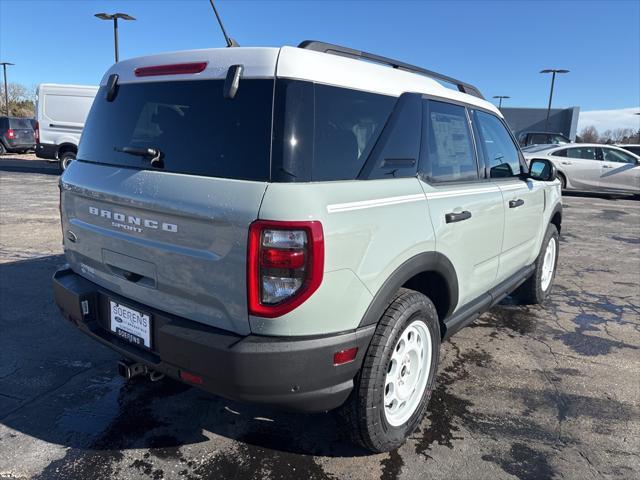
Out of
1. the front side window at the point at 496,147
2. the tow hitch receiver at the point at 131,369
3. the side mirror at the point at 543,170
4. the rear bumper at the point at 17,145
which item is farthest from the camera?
the rear bumper at the point at 17,145

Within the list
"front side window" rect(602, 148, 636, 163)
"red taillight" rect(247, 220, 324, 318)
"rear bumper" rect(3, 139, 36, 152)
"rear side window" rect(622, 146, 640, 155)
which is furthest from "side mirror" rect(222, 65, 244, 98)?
"rear bumper" rect(3, 139, 36, 152)

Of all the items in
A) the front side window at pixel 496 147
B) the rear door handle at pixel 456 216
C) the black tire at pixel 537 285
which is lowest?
the black tire at pixel 537 285

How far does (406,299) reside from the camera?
250 centimetres

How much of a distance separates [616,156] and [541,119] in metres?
42.0

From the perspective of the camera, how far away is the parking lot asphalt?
98.3 inches

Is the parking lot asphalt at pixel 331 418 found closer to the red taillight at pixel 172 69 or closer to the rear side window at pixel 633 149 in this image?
the red taillight at pixel 172 69

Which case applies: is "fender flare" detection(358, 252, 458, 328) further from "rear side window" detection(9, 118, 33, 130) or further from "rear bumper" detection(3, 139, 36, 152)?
"rear bumper" detection(3, 139, 36, 152)

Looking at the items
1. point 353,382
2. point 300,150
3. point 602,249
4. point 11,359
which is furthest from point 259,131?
point 602,249

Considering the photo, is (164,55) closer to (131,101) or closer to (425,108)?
(131,101)

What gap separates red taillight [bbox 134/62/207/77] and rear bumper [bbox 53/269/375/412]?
1173 millimetres

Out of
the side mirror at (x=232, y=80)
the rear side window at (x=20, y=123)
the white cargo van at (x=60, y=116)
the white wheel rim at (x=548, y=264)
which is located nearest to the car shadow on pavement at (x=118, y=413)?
the side mirror at (x=232, y=80)

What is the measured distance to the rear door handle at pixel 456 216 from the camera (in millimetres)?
2789

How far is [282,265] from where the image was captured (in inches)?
77.4

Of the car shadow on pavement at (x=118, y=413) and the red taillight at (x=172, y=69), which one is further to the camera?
the car shadow on pavement at (x=118, y=413)
